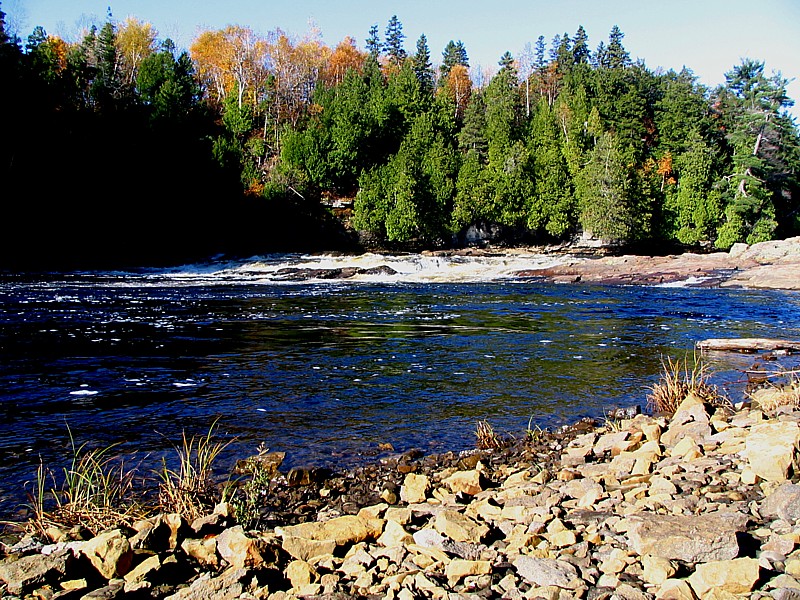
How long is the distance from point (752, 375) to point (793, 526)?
7072 mm

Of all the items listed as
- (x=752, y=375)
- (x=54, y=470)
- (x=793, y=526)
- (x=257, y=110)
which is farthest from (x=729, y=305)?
(x=257, y=110)

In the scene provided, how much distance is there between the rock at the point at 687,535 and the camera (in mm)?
3613

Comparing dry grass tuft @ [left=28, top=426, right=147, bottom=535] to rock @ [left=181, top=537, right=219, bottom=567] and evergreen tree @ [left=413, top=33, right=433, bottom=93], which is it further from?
evergreen tree @ [left=413, top=33, right=433, bottom=93]

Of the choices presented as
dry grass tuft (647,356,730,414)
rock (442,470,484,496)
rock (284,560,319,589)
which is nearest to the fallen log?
dry grass tuft (647,356,730,414)

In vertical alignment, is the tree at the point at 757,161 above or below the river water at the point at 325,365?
above

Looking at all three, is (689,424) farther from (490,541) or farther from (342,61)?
(342,61)

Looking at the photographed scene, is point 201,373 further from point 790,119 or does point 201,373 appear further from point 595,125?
point 790,119

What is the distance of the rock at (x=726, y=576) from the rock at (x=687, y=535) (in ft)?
1.06

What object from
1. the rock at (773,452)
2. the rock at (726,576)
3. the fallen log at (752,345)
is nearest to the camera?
the rock at (726,576)

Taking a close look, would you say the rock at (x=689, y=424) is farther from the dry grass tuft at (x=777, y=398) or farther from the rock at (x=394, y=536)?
the rock at (x=394, y=536)

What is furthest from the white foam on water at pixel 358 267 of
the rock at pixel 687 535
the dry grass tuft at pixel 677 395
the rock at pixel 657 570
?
the rock at pixel 657 570

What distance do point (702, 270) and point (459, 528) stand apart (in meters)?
32.7

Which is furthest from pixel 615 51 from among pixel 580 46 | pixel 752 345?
pixel 752 345

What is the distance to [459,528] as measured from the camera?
4.22 meters
